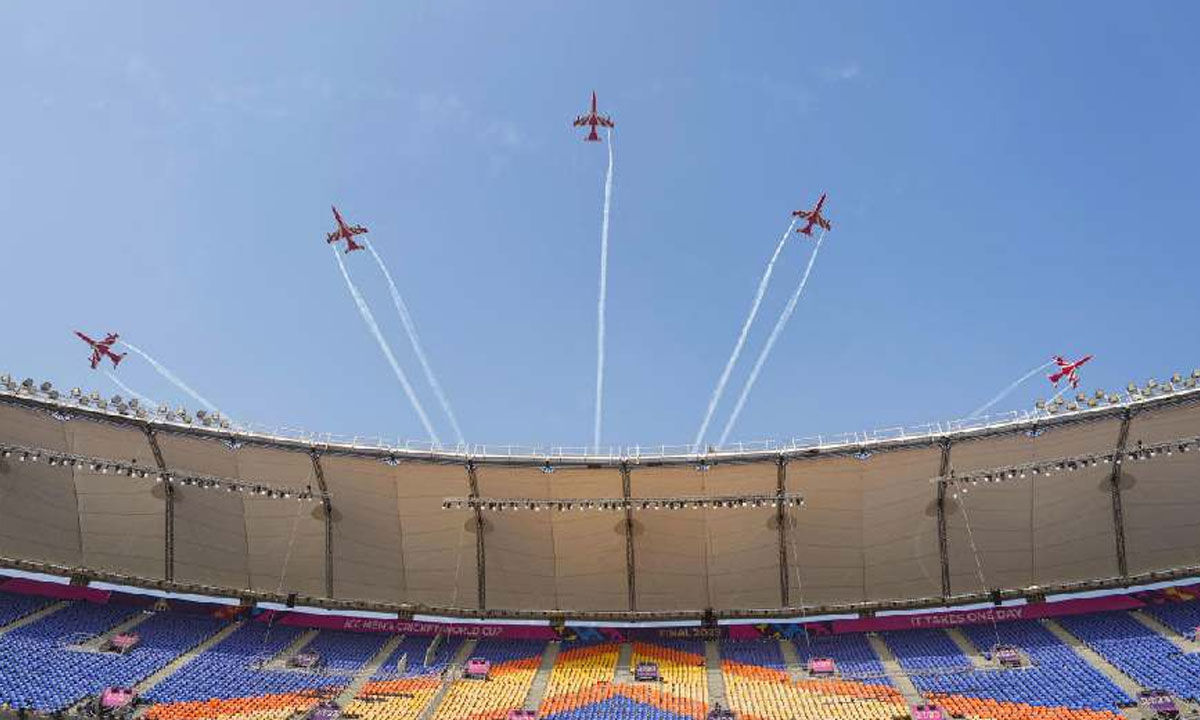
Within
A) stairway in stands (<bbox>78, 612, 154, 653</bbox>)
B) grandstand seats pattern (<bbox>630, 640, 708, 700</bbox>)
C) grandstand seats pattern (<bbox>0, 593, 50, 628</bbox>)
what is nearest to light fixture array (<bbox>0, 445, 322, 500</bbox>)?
grandstand seats pattern (<bbox>0, 593, 50, 628</bbox>)

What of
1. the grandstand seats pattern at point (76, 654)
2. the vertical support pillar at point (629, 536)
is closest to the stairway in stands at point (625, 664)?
the vertical support pillar at point (629, 536)

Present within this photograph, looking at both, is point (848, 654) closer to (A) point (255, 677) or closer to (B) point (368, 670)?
(B) point (368, 670)

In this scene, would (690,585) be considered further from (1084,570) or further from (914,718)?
(1084,570)

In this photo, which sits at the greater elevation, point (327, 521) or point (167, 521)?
point (167, 521)

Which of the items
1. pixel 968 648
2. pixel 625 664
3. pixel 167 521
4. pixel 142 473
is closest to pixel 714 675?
pixel 625 664

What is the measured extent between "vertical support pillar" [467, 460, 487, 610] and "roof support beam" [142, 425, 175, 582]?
48.7ft

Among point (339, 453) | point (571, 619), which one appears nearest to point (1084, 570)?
point (571, 619)

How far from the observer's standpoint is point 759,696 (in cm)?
3656

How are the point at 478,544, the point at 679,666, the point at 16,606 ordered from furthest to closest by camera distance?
1. the point at 478,544
2. the point at 679,666
3. the point at 16,606

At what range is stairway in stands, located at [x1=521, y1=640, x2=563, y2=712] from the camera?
36831 millimetres

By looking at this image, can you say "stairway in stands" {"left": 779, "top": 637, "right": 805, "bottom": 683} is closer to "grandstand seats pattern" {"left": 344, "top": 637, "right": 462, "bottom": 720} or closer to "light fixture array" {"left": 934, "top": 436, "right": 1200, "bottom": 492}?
"light fixture array" {"left": 934, "top": 436, "right": 1200, "bottom": 492}

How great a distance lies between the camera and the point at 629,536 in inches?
1647

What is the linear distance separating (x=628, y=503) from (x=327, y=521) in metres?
15.7

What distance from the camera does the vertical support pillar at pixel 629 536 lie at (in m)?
39.8
